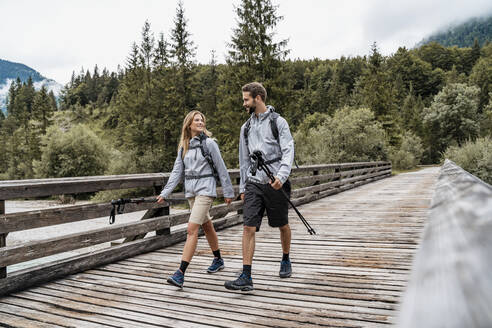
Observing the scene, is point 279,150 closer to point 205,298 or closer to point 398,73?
point 205,298

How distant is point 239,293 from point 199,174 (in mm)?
1383

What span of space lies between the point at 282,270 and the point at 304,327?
4.24 feet

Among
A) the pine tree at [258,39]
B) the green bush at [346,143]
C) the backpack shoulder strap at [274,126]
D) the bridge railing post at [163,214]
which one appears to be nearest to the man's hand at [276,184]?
the backpack shoulder strap at [274,126]

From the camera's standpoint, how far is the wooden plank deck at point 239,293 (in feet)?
9.98

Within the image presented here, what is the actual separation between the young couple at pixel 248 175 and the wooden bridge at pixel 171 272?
342mm

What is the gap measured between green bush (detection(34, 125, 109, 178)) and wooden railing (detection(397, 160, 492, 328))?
40027 millimetres

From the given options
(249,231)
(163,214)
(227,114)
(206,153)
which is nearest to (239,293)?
(249,231)

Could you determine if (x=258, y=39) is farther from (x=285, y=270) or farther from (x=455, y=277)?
(x=455, y=277)

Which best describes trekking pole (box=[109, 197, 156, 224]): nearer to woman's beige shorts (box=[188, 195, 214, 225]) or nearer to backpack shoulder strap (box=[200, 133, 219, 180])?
woman's beige shorts (box=[188, 195, 214, 225])

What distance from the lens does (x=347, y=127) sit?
26188 millimetres

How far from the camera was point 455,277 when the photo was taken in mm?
437

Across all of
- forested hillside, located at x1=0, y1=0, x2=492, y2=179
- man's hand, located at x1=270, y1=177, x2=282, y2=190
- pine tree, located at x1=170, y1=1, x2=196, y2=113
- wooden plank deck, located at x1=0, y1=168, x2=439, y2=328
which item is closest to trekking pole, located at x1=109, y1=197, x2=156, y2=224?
wooden plank deck, located at x1=0, y1=168, x2=439, y2=328

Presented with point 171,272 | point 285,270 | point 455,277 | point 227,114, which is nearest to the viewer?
point 455,277

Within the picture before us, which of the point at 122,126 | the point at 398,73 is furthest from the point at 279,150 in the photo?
the point at 398,73
